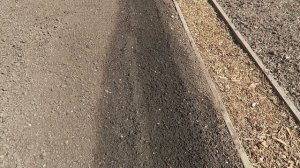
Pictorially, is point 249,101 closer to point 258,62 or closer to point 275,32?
point 258,62

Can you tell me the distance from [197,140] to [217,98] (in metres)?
0.95

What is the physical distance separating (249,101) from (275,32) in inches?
85.0

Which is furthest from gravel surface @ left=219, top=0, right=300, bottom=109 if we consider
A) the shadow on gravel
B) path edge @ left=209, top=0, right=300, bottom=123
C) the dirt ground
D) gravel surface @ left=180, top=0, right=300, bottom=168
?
the shadow on gravel

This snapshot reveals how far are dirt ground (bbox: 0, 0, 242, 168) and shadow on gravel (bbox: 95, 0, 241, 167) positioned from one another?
1 centimetres

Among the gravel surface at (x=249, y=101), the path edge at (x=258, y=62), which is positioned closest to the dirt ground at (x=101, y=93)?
the gravel surface at (x=249, y=101)

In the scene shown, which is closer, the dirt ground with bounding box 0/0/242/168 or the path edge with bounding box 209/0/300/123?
the dirt ground with bounding box 0/0/242/168

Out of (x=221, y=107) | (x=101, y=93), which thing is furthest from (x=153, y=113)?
(x=221, y=107)

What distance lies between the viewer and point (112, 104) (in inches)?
218

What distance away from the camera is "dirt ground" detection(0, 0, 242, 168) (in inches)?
191

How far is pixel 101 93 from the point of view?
5.72m

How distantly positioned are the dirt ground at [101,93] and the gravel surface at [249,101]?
287 millimetres

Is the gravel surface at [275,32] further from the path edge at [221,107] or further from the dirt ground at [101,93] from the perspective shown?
the dirt ground at [101,93]

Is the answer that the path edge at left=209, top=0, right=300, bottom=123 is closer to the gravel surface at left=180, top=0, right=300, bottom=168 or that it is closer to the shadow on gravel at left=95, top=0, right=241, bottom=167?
the gravel surface at left=180, top=0, right=300, bottom=168

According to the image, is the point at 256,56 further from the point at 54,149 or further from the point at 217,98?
the point at 54,149
